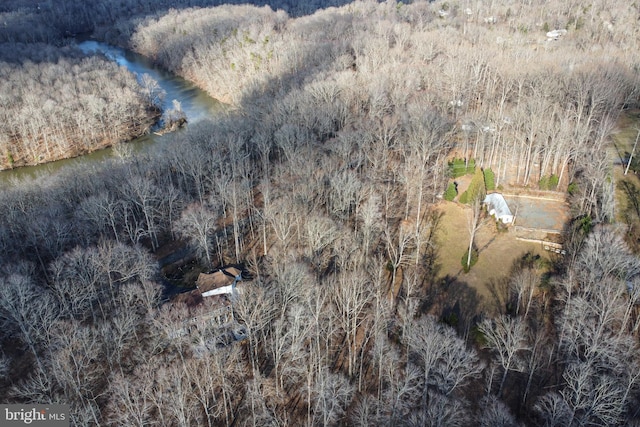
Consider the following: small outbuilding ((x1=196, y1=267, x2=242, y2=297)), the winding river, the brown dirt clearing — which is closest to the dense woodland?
the brown dirt clearing

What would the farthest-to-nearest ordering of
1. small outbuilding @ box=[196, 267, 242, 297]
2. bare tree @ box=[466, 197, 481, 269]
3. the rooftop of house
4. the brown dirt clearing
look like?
1. the brown dirt clearing
2. bare tree @ box=[466, 197, 481, 269]
3. the rooftop of house
4. small outbuilding @ box=[196, 267, 242, 297]

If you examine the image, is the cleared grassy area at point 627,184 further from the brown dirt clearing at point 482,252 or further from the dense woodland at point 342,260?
the brown dirt clearing at point 482,252

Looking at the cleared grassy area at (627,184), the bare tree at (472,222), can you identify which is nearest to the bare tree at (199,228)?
the bare tree at (472,222)

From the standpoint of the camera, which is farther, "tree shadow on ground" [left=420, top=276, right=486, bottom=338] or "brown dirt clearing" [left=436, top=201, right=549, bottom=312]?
"brown dirt clearing" [left=436, top=201, right=549, bottom=312]

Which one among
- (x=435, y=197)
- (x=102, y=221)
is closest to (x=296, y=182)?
(x=435, y=197)

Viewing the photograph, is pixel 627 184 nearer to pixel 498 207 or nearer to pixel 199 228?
pixel 498 207

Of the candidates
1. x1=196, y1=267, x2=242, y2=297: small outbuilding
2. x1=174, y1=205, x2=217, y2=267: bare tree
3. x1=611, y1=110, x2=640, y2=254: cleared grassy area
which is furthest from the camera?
x1=611, y1=110, x2=640, y2=254: cleared grassy area

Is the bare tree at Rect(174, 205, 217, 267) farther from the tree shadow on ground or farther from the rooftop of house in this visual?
the tree shadow on ground

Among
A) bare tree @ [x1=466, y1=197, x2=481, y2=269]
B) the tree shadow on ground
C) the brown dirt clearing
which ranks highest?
bare tree @ [x1=466, y1=197, x2=481, y2=269]
